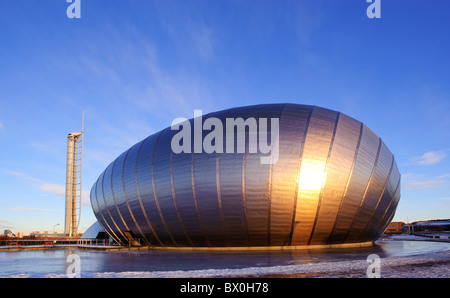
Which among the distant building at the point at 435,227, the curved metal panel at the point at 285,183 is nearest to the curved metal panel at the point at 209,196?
the curved metal panel at the point at 285,183

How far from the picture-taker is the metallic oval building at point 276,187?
25016mm

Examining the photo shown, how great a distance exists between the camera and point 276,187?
24.7 meters

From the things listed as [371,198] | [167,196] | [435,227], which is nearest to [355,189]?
[371,198]

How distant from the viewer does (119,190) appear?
33.8m

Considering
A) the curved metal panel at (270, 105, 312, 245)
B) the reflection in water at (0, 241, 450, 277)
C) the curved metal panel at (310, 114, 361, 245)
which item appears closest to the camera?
the reflection in water at (0, 241, 450, 277)

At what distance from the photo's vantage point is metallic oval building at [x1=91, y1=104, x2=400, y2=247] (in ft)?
82.1

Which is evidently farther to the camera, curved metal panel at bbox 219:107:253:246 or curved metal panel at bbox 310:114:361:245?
curved metal panel at bbox 310:114:361:245

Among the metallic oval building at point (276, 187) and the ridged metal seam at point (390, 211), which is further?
the ridged metal seam at point (390, 211)

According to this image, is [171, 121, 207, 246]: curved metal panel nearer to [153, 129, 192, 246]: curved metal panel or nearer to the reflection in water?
[153, 129, 192, 246]: curved metal panel

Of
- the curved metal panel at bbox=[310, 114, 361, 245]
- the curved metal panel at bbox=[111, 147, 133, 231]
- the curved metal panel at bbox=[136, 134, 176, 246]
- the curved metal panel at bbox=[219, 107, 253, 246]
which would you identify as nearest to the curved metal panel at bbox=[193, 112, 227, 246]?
the curved metal panel at bbox=[219, 107, 253, 246]

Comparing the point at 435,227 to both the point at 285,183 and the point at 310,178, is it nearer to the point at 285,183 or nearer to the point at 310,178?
the point at 310,178

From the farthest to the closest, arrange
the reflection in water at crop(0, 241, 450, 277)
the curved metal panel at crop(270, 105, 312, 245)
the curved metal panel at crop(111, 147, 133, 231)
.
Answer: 1. the curved metal panel at crop(111, 147, 133, 231)
2. the curved metal panel at crop(270, 105, 312, 245)
3. the reflection in water at crop(0, 241, 450, 277)

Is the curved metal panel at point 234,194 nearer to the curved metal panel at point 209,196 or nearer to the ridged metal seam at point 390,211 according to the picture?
the curved metal panel at point 209,196
